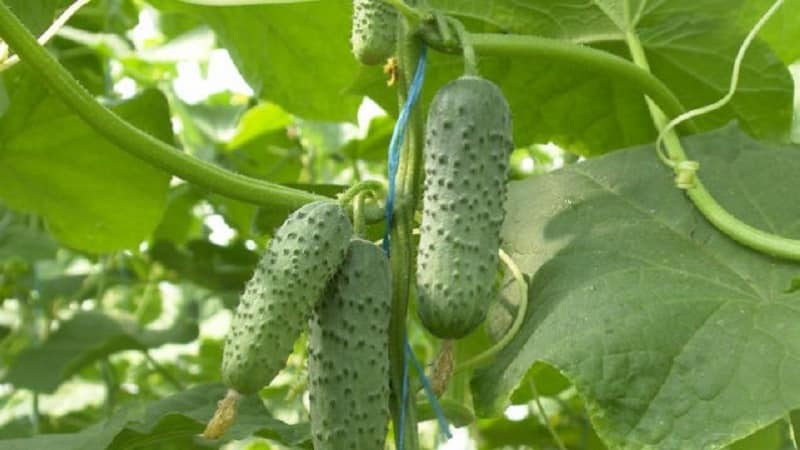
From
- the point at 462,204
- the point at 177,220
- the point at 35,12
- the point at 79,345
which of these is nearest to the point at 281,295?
the point at 462,204

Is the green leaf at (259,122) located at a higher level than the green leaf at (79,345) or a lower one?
higher

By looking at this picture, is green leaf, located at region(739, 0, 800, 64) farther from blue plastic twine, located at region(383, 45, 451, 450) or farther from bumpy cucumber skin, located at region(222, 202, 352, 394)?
bumpy cucumber skin, located at region(222, 202, 352, 394)

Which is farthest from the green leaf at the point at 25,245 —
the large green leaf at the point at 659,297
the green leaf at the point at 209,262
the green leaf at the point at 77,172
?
the large green leaf at the point at 659,297

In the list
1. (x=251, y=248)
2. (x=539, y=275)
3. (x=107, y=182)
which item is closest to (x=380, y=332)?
(x=539, y=275)

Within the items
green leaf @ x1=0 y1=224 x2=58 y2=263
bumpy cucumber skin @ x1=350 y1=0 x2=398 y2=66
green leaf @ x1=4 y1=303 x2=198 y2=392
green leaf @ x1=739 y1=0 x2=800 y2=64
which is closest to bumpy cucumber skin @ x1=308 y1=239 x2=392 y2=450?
bumpy cucumber skin @ x1=350 y1=0 x2=398 y2=66

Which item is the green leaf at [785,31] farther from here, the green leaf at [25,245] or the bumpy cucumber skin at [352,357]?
the green leaf at [25,245]
